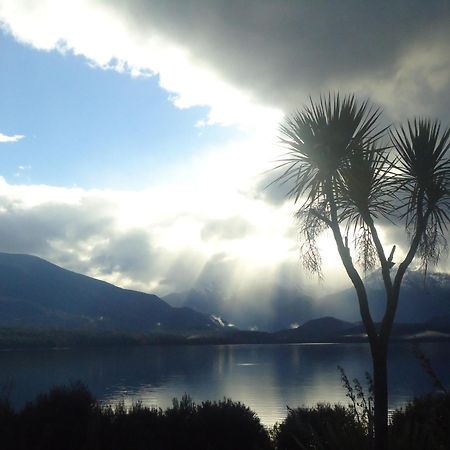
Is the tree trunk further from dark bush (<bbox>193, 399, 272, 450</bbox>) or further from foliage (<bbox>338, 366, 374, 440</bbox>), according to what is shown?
dark bush (<bbox>193, 399, 272, 450</bbox>)

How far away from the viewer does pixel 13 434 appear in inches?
443

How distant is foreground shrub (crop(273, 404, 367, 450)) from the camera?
8281 millimetres

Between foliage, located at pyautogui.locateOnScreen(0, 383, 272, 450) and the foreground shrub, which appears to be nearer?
the foreground shrub

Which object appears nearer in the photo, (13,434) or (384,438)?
(384,438)

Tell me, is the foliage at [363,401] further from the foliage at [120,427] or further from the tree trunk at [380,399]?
the foliage at [120,427]

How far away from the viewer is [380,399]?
27.7ft

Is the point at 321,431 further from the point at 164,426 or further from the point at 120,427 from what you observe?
the point at 120,427

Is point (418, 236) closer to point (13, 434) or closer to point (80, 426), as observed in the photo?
point (80, 426)

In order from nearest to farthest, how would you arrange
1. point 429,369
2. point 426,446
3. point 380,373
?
point 429,369 → point 426,446 → point 380,373

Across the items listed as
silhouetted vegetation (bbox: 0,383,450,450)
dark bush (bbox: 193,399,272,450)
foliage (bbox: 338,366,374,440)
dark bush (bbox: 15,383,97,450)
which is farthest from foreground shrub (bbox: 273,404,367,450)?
dark bush (bbox: 15,383,97,450)

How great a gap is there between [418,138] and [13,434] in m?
10.3

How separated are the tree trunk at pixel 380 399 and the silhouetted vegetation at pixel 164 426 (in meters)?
0.93

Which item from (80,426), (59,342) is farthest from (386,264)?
(59,342)

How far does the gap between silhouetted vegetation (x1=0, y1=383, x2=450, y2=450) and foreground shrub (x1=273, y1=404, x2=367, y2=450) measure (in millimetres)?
24
